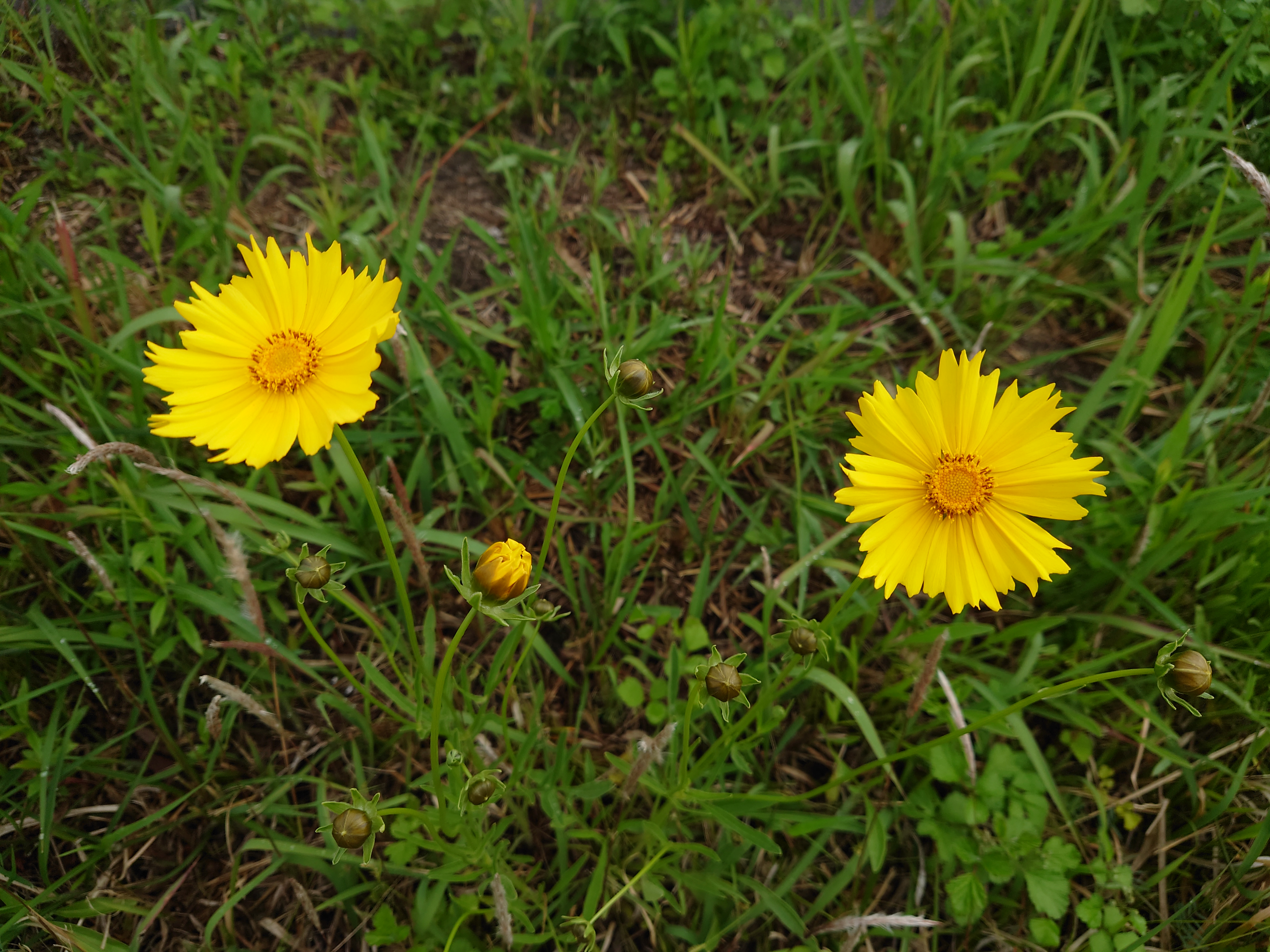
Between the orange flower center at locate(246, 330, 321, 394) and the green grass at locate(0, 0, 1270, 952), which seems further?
the green grass at locate(0, 0, 1270, 952)

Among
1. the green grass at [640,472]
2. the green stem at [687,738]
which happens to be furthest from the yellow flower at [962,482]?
the green stem at [687,738]

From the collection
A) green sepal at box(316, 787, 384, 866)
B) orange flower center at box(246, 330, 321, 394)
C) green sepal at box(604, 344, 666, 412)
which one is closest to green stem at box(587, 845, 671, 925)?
green sepal at box(316, 787, 384, 866)

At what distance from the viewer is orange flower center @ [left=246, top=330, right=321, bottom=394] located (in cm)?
138

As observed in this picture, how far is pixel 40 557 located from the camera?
174 centimetres

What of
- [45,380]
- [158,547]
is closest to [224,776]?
[158,547]

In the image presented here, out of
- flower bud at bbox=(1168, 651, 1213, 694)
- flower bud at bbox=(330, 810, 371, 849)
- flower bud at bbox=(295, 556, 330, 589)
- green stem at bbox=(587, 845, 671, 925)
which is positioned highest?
flower bud at bbox=(1168, 651, 1213, 694)

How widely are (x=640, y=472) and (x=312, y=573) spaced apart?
1128 mm

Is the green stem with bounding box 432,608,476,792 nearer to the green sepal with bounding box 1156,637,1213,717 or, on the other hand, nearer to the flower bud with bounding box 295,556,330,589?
the flower bud with bounding box 295,556,330,589

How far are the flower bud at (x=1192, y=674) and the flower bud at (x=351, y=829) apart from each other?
3.91 ft

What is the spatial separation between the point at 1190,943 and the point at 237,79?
3.34 meters

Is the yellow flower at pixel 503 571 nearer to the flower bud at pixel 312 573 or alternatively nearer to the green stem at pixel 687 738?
the flower bud at pixel 312 573

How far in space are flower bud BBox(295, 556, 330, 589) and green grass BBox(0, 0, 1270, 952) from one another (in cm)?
8

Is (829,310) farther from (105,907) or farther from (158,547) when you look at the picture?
(105,907)

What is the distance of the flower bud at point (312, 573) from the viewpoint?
45.5 inches
